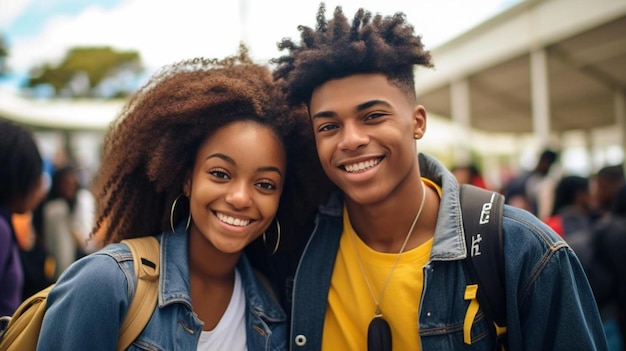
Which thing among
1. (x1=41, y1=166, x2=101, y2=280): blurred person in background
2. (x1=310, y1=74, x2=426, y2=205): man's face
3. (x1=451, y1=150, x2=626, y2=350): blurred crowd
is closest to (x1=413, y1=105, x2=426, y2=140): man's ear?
(x1=310, y1=74, x2=426, y2=205): man's face

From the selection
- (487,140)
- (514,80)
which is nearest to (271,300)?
(514,80)

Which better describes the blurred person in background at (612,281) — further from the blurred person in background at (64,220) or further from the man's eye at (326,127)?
the blurred person in background at (64,220)

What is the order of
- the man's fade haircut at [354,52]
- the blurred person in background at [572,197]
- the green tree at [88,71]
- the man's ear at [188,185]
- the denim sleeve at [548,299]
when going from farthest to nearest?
the green tree at [88,71] < the blurred person in background at [572,197] < the man's ear at [188,185] < the man's fade haircut at [354,52] < the denim sleeve at [548,299]

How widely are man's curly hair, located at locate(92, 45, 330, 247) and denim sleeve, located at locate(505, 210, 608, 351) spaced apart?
3.67 feet

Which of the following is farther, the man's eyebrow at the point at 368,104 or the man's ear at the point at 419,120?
the man's ear at the point at 419,120

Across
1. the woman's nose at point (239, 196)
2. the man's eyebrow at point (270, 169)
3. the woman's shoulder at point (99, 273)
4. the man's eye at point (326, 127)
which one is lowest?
the woman's shoulder at point (99, 273)

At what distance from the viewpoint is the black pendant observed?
2172 mm

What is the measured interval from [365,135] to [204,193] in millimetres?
795

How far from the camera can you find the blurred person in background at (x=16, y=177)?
9.17 feet

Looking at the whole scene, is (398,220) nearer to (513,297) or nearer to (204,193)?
(513,297)

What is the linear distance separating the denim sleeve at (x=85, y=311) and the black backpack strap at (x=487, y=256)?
147cm

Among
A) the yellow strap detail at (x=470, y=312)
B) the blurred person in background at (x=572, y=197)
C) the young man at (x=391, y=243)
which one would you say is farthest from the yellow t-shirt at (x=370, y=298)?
the blurred person in background at (x=572, y=197)

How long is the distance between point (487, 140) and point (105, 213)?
22.3 m

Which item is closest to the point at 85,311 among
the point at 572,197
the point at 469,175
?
the point at 572,197
